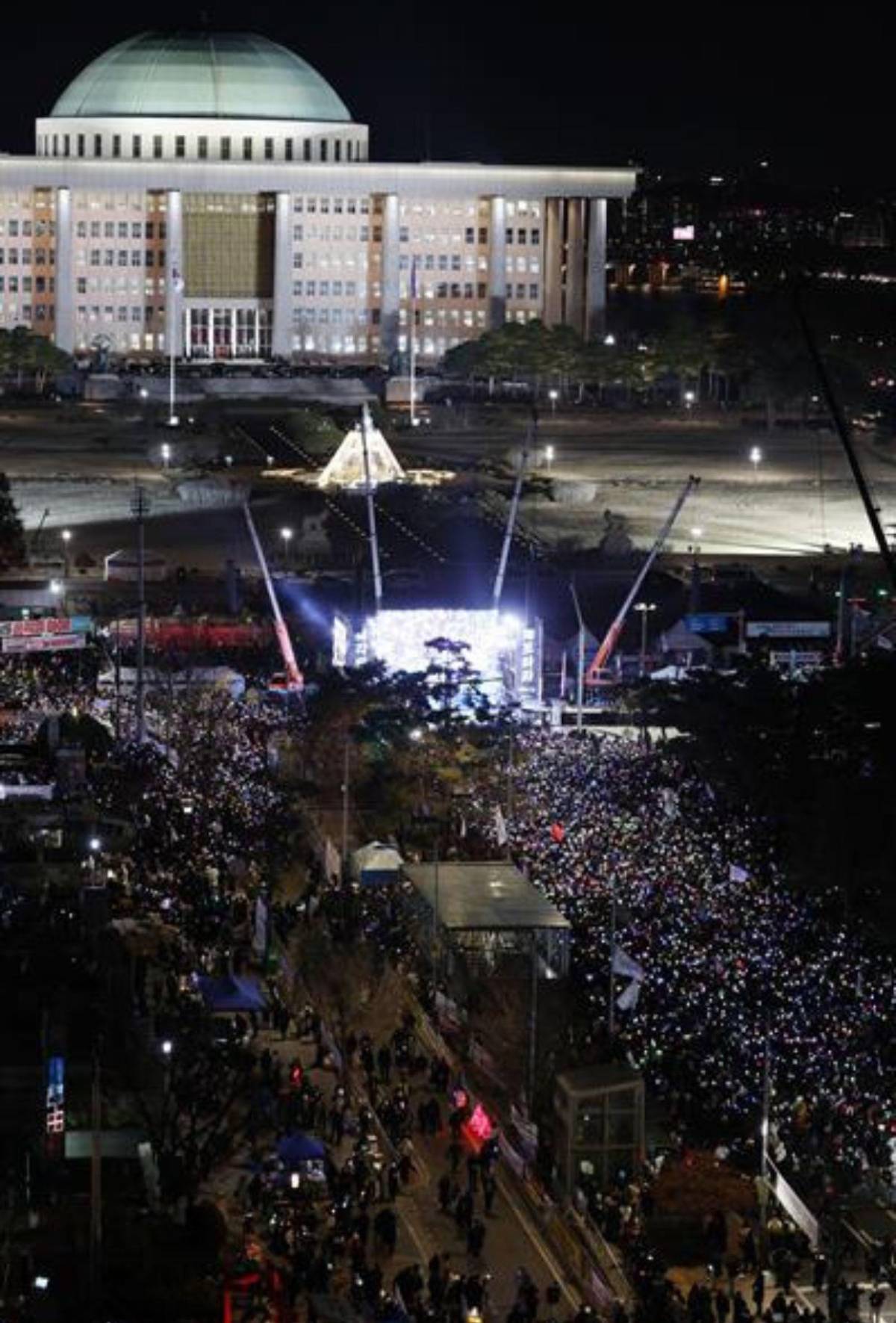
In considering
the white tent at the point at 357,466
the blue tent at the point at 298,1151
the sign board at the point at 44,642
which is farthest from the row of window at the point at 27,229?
the blue tent at the point at 298,1151

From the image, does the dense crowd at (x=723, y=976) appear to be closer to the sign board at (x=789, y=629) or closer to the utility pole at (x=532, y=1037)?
the utility pole at (x=532, y=1037)

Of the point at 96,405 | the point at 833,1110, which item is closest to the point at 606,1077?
the point at 833,1110

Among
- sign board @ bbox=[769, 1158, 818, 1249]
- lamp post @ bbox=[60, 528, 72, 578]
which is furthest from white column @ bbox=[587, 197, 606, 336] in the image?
sign board @ bbox=[769, 1158, 818, 1249]

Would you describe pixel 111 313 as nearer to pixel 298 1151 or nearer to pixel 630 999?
pixel 630 999

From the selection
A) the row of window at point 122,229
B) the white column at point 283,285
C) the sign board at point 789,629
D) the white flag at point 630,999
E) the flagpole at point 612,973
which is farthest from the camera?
the row of window at point 122,229

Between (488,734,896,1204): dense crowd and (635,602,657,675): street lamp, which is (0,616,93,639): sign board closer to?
(635,602,657,675): street lamp

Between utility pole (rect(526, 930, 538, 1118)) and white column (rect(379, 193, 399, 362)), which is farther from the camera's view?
white column (rect(379, 193, 399, 362))
